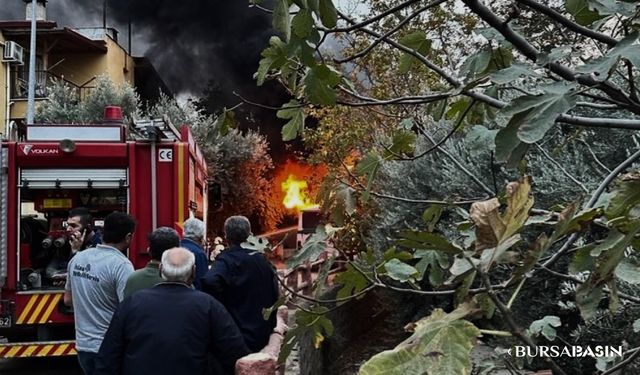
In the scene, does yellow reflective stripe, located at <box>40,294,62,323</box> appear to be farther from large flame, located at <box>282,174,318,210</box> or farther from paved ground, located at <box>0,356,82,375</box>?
large flame, located at <box>282,174,318,210</box>

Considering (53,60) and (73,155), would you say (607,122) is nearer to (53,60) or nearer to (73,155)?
(73,155)

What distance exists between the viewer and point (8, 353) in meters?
7.17

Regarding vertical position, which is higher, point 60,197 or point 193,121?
Answer: point 193,121

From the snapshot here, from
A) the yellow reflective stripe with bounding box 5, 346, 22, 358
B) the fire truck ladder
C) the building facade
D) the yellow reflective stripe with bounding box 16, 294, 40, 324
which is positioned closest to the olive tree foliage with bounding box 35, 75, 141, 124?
the building facade

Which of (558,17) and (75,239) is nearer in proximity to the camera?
(558,17)

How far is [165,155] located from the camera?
7758 millimetres

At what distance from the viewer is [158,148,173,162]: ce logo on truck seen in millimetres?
7730

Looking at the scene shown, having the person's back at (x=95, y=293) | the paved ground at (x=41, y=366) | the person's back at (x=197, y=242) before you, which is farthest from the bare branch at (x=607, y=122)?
the paved ground at (x=41, y=366)

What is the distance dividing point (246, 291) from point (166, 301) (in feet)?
4.38

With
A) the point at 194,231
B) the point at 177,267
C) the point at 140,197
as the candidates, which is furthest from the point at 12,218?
the point at 177,267

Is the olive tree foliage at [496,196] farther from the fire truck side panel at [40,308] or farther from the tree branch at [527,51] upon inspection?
the fire truck side panel at [40,308]

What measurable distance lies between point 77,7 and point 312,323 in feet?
122

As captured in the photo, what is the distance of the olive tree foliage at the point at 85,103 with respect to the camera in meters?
22.8

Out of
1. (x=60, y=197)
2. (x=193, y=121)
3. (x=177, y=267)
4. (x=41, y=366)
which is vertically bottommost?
(x=41, y=366)
